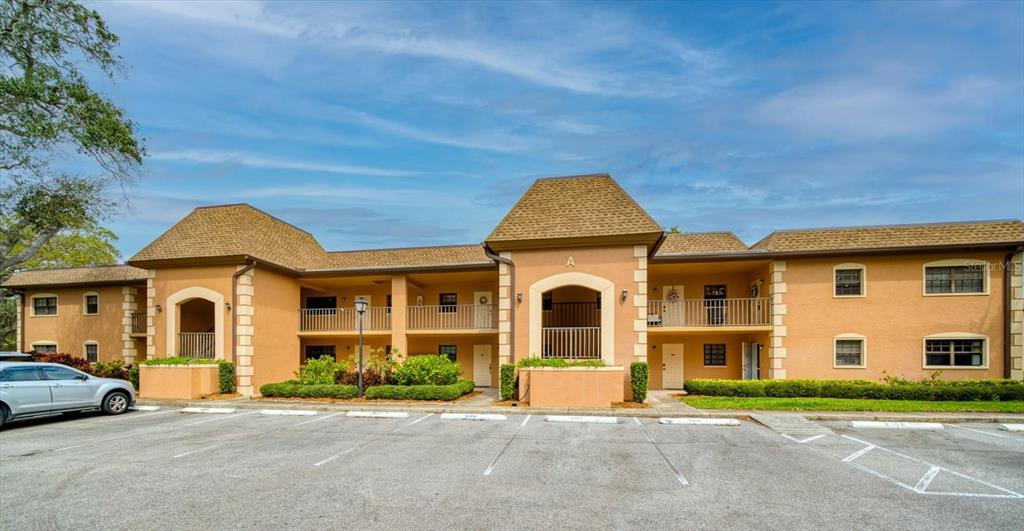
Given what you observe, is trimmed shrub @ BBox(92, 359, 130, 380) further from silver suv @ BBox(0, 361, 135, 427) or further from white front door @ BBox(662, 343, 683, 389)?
white front door @ BBox(662, 343, 683, 389)

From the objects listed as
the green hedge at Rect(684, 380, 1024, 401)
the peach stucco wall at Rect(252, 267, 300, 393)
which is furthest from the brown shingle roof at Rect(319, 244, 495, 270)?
the green hedge at Rect(684, 380, 1024, 401)

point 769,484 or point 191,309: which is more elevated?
point 191,309

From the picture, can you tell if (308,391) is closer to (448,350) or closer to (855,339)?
(448,350)

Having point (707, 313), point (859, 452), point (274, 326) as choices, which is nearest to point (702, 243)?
point (707, 313)

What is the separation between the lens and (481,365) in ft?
68.9

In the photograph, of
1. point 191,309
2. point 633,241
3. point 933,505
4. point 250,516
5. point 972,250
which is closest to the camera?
point 250,516

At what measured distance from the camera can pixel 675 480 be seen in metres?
7.36

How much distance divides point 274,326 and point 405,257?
611cm

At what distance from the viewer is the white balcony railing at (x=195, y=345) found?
1792 cm

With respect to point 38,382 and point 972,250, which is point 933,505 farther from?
point 38,382

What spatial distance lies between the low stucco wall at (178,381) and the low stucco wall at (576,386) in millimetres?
11006

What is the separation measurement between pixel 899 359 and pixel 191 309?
86.0 ft

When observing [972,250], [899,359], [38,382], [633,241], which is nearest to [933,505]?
[633,241]

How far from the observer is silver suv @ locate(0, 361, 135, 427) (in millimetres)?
11742
